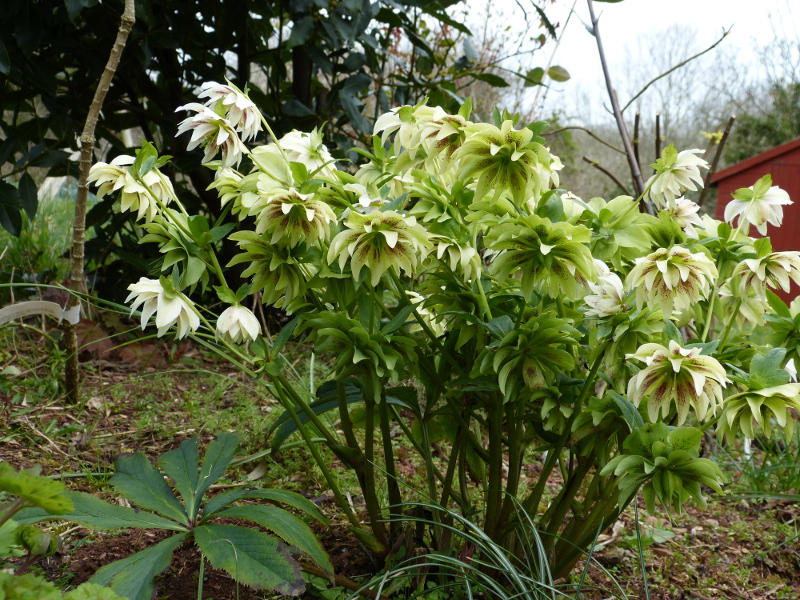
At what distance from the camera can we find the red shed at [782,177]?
203 inches

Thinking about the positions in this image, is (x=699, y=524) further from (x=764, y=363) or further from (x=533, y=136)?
(x=533, y=136)

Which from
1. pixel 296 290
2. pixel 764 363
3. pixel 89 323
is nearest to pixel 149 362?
pixel 89 323

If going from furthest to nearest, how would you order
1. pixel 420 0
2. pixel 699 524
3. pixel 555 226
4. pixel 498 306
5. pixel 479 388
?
pixel 420 0, pixel 699 524, pixel 498 306, pixel 479 388, pixel 555 226

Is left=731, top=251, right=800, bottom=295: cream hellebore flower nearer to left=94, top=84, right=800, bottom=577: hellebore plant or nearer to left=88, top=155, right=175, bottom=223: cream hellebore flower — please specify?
left=94, top=84, right=800, bottom=577: hellebore plant

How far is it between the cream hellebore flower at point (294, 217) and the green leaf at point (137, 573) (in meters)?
0.52

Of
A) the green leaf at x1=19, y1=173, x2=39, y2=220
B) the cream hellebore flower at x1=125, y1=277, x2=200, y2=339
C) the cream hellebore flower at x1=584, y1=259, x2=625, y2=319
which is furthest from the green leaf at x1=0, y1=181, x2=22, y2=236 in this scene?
the cream hellebore flower at x1=584, y1=259, x2=625, y2=319

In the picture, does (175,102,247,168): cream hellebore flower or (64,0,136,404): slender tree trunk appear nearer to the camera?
(175,102,247,168): cream hellebore flower

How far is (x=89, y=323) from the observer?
2301mm

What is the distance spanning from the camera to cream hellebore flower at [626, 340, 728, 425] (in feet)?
2.89

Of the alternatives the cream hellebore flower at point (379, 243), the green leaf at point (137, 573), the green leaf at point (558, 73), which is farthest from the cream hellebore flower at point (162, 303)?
the green leaf at point (558, 73)

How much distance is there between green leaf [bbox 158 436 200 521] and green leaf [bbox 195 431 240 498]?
0.01 m

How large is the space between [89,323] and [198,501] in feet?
4.57

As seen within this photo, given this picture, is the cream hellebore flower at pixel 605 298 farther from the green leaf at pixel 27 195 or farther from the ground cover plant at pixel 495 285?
the green leaf at pixel 27 195

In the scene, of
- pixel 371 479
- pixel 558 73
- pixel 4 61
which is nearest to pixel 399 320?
pixel 371 479
